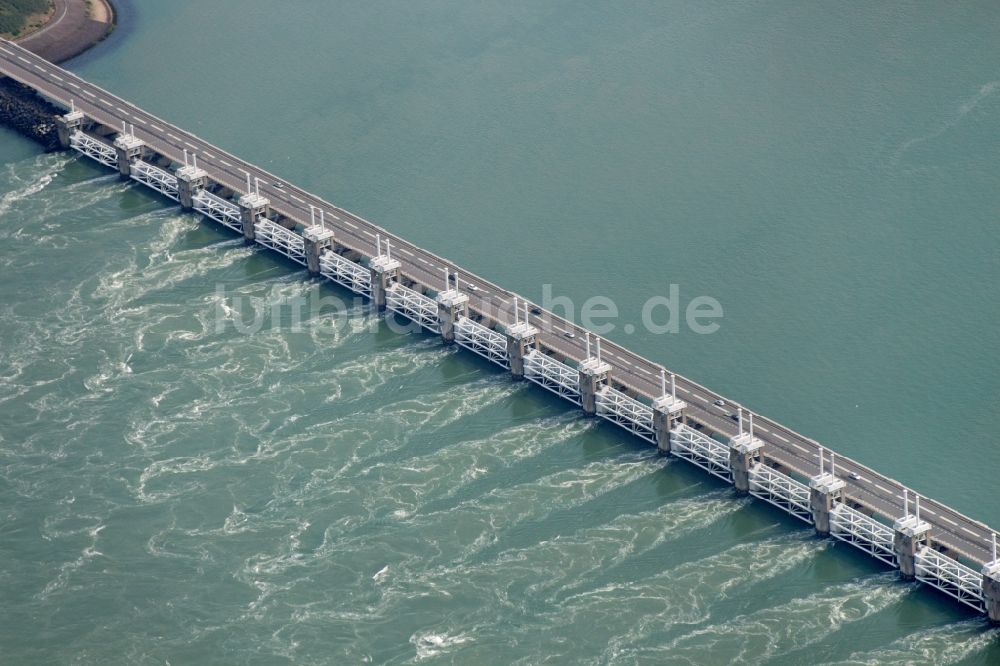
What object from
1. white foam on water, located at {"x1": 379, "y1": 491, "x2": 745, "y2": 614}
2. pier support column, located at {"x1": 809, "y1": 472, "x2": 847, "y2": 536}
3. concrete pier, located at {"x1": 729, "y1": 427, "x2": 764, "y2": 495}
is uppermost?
concrete pier, located at {"x1": 729, "y1": 427, "x2": 764, "y2": 495}

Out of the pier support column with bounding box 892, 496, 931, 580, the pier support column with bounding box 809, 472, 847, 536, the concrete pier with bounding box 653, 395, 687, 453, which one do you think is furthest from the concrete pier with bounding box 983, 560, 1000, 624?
the concrete pier with bounding box 653, 395, 687, 453

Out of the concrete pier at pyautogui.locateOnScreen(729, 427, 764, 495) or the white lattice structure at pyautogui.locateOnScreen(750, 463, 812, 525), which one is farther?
the concrete pier at pyautogui.locateOnScreen(729, 427, 764, 495)

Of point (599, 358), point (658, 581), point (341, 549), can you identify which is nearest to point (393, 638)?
point (341, 549)

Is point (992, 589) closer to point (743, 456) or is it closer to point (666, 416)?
point (743, 456)

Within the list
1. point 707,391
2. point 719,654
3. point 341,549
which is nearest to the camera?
point 719,654

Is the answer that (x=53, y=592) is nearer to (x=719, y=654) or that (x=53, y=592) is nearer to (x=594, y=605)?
(x=594, y=605)

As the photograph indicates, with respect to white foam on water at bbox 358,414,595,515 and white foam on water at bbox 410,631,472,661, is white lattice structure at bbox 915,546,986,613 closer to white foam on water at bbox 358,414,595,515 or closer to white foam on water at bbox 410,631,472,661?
white foam on water at bbox 358,414,595,515

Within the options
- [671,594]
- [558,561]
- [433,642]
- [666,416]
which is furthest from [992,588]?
[433,642]
